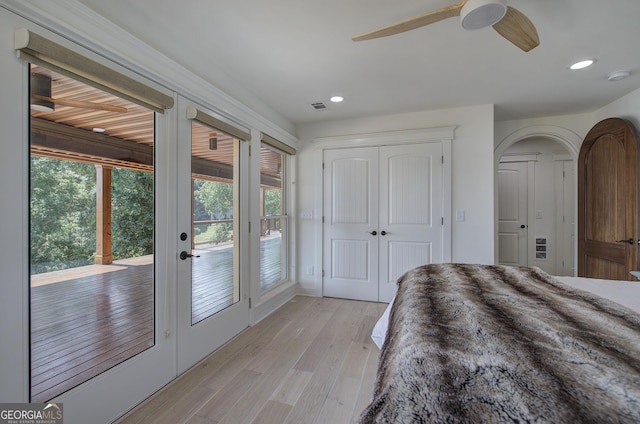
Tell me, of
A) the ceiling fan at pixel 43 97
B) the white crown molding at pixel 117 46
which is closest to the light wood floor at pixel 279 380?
the ceiling fan at pixel 43 97

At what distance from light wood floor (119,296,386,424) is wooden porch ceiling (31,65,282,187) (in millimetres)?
1531

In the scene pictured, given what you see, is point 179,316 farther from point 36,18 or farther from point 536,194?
point 536,194

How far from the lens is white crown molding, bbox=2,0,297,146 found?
1.22 meters

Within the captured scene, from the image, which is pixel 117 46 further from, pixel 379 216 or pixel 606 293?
pixel 606 293

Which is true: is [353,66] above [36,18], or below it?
above

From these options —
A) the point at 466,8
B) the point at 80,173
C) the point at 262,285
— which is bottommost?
the point at 262,285

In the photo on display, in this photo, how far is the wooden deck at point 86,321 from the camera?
1281 mm

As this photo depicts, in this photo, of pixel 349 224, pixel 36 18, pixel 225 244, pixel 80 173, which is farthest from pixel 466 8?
pixel 349 224

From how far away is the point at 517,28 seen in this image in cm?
143

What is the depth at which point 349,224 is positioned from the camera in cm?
366

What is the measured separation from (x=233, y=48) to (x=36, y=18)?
108cm

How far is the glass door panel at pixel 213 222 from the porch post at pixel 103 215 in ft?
1.89

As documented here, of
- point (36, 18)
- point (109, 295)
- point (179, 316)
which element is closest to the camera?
point (36, 18)

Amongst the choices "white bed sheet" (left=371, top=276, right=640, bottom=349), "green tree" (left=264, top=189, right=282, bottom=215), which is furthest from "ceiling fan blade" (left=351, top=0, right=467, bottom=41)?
"green tree" (left=264, top=189, right=282, bottom=215)
